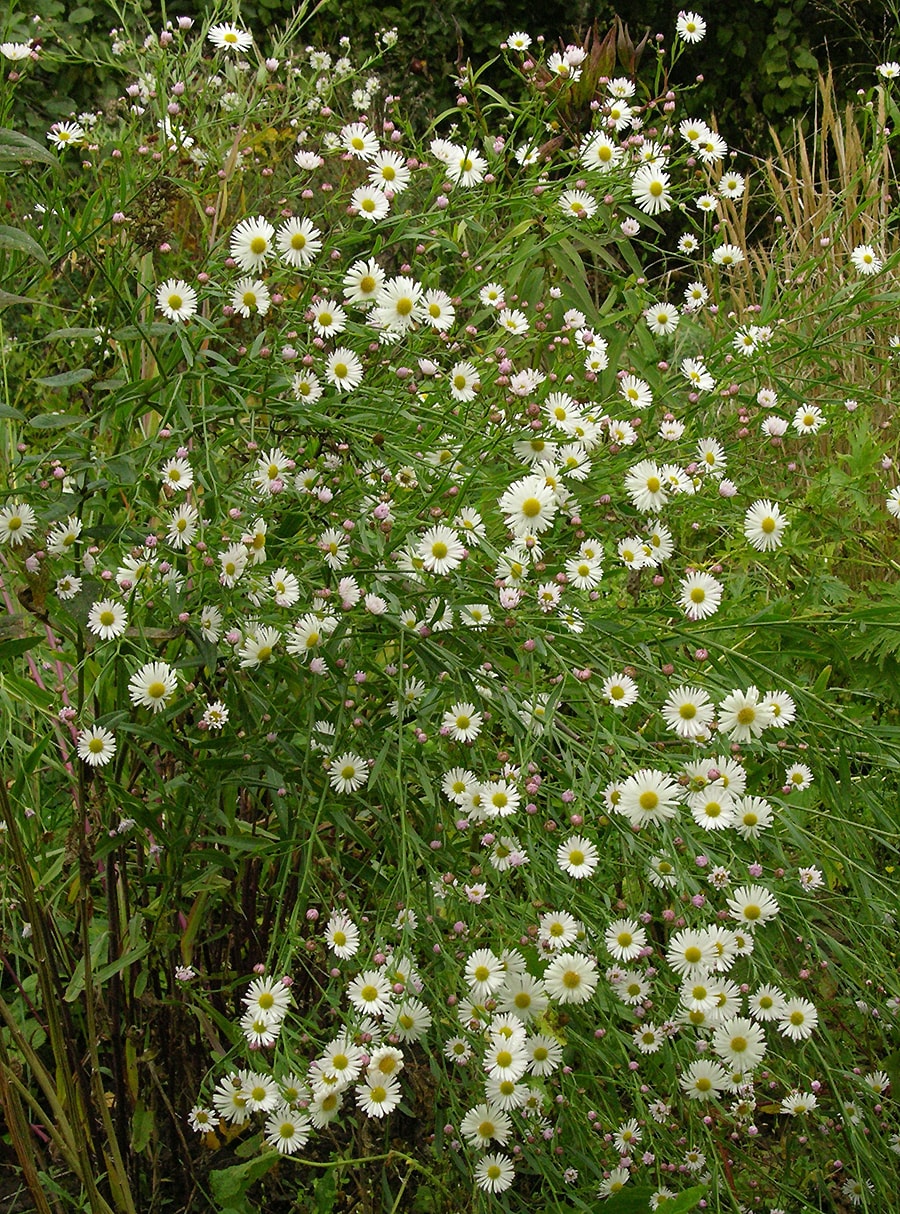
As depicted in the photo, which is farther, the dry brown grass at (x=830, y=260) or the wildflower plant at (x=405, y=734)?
the dry brown grass at (x=830, y=260)

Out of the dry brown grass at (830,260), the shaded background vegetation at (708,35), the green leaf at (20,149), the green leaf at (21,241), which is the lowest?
the shaded background vegetation at (708,35)

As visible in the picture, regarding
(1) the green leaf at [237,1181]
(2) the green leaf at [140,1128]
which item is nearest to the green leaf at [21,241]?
(1) the green leaf at [237,1181]

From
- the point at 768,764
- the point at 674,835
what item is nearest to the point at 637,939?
the point at 674,835

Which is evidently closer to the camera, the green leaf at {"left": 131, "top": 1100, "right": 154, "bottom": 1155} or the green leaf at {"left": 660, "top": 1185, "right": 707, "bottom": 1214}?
the green leaf at {"left": 660, "top": 1185, "right": 707, "bottom": 1214}

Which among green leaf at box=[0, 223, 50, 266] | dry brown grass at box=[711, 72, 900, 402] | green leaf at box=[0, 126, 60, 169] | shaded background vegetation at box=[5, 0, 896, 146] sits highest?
green leaf at box=[0, 126, 60, 169]

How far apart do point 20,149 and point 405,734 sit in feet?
2.63

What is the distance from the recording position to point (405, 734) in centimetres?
165

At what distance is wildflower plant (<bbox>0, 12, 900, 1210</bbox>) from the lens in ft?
5.01

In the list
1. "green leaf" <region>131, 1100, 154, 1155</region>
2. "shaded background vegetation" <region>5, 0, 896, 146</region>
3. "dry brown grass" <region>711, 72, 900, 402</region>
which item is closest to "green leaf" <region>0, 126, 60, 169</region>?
"dry brown grass" <region>711, 72, 900, 402</region>

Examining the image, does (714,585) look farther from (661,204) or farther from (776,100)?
(776,100)

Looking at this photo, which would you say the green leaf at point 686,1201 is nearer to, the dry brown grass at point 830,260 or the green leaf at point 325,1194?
the green leaf at point 325,1194

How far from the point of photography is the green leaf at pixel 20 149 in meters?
1.29

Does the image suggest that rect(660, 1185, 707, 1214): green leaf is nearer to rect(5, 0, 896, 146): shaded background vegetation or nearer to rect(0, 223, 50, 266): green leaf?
rect(0, 223, 50, 266): green leaf

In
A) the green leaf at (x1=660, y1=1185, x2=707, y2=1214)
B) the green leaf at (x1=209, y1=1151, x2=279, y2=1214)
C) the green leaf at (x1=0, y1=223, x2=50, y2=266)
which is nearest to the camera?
the green leaf at (x1=0, y1=223, x2=50, y2=266)
